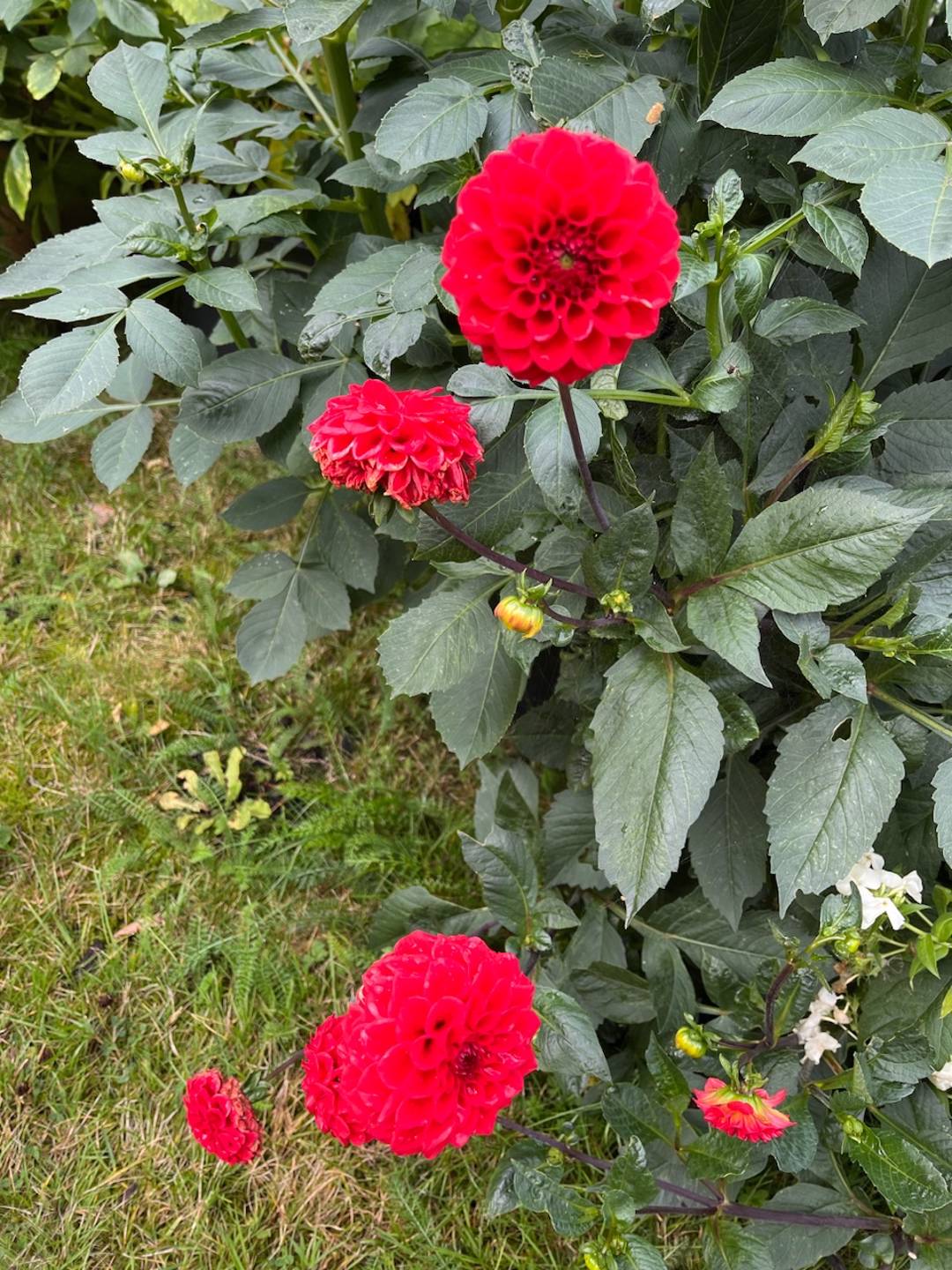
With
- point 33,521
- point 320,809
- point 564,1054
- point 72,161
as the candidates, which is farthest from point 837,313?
point 72,161

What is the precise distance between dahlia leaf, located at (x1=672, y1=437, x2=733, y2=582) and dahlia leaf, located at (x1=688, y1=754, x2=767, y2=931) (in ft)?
1.03

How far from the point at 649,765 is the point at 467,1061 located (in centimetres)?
30

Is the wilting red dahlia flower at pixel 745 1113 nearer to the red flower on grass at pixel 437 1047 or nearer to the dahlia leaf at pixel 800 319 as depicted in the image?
the red flower on grass at pixel 437 1047

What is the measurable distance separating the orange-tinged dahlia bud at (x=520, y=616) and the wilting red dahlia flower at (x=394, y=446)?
101 mm

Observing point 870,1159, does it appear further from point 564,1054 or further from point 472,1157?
point 472,1157

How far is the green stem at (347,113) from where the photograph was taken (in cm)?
129

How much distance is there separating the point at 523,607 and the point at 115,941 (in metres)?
1.03

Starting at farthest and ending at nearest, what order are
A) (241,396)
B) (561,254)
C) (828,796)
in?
(241,396), (828,796), (561,254)

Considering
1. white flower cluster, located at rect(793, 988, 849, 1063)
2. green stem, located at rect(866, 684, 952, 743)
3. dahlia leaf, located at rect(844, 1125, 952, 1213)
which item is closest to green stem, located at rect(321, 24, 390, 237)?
green stem, located at rect(866, 684, 952, 743)

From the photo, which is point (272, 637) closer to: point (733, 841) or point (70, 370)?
point (70, 370)

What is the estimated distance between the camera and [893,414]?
1.06 m

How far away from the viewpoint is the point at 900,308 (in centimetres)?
111

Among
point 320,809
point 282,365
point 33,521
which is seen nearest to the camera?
point 282,365

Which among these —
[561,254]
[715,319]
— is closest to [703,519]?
[715,319]
